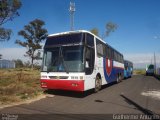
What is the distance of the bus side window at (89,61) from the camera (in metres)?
11.7

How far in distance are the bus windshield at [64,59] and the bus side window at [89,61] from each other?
1.59 ft

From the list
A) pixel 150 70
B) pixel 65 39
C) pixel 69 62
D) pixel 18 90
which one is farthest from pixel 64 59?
pixel 150 70

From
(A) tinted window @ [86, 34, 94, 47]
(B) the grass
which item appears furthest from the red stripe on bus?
(A) tinted window @ [86, 34, 94, 47]

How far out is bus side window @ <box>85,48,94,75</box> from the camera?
11.7 m

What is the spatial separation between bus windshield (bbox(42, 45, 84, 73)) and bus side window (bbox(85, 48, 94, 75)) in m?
0.48

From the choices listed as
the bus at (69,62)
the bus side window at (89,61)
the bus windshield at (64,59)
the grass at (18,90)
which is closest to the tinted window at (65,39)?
the bus at (69,62)

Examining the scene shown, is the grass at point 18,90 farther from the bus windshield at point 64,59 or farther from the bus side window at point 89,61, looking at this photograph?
the bus side window at point 89,61

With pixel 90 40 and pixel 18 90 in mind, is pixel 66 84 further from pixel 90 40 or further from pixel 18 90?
pixel 18 90

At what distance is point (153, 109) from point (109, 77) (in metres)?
8.65

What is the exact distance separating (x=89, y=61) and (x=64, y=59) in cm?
142

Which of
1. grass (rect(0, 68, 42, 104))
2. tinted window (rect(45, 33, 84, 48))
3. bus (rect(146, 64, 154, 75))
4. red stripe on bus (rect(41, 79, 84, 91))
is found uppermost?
tinted window (rect(45, 33, 84, 48))

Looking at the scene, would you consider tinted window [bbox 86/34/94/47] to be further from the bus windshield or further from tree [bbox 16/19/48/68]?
tree [bbox 16/19/48/68]

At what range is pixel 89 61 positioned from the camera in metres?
12.0

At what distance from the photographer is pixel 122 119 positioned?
7.06 meters
